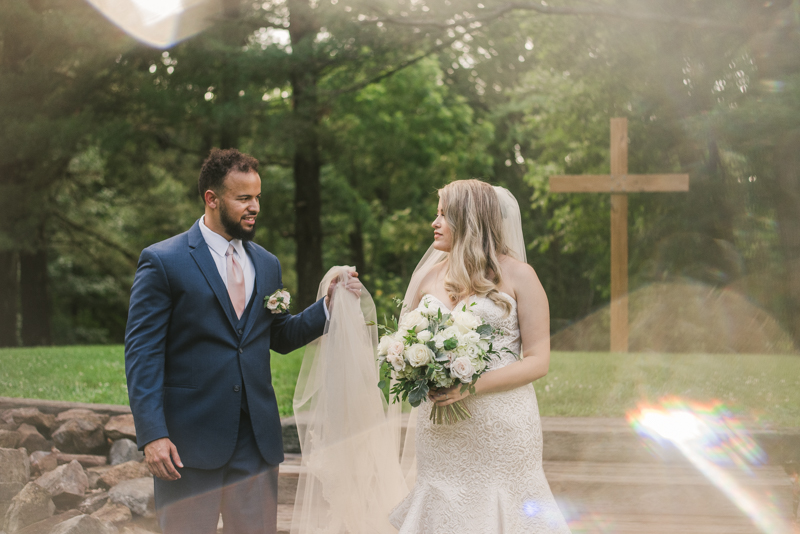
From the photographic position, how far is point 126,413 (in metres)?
5.61

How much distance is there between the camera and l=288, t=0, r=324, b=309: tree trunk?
448 inches

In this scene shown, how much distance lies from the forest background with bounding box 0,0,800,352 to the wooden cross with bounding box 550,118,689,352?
110 centimetres

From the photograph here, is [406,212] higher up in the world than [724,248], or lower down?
higher up

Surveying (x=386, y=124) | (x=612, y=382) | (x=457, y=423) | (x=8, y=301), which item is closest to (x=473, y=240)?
(x=457, y=423)

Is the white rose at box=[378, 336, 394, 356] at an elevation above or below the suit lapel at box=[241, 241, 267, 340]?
below

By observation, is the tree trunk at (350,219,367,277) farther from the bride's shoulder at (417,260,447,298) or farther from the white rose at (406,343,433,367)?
the white rose at (406,343,433,367)

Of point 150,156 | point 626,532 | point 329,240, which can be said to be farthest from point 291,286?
point 626,532

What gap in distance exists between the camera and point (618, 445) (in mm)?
5125

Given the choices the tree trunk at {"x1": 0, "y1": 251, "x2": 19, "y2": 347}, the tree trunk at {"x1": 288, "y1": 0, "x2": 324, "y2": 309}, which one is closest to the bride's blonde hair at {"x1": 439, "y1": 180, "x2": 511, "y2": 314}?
the tree trunk at {"x1": 288, "y1": 0, "x2": 324, "y2": 309}

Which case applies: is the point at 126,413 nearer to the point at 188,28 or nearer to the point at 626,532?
the point at 626,532

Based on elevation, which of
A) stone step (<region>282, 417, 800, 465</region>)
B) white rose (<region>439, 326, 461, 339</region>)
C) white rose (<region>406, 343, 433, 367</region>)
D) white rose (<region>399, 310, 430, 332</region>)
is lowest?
stone step (<region>282, 417, 800, 465</region>)

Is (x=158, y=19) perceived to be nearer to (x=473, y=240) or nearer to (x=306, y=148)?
(x=306, y=148)

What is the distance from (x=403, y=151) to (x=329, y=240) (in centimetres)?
679

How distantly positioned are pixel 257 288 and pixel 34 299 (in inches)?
590
